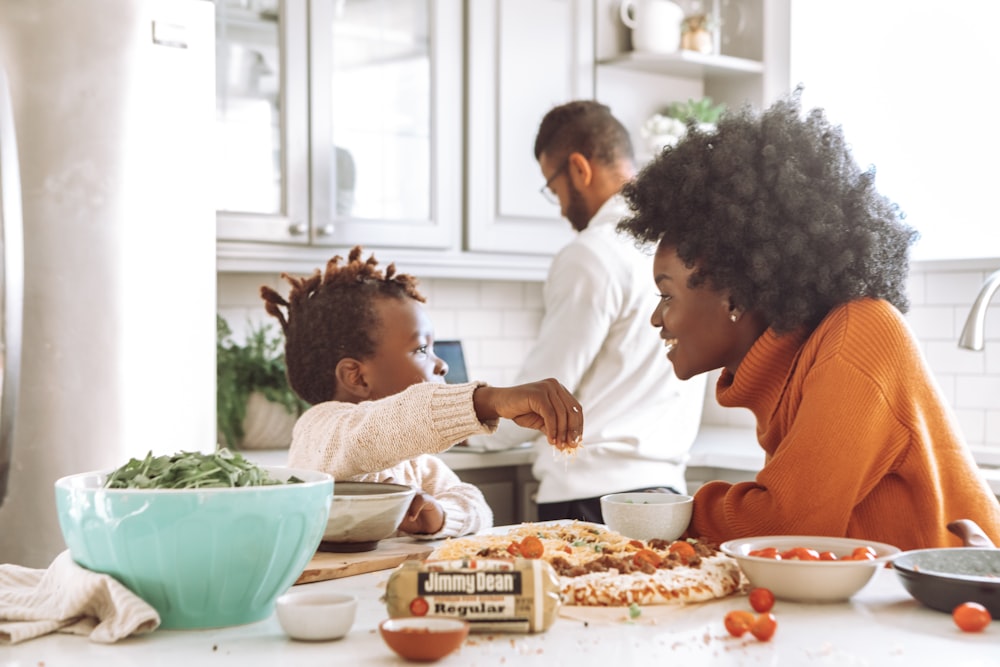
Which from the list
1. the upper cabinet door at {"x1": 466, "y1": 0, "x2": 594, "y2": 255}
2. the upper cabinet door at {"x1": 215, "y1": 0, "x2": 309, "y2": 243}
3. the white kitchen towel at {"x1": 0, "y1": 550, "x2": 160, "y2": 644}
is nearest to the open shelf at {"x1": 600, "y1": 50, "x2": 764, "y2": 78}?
the upper cabinet door at {"x1": 466, "y1": 0, "x2": 594, "y2": 255}

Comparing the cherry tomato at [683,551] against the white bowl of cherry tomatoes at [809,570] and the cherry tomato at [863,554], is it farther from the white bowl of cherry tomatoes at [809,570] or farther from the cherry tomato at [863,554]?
the cherry tomato at [863,554]

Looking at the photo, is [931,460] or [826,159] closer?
[931,460]

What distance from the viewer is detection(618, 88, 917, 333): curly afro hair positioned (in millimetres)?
1684

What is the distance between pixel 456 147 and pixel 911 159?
4.49ft

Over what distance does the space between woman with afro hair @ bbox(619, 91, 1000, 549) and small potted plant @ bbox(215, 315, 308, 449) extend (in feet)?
4.95

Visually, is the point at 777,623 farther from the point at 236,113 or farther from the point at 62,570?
the point at 236,113

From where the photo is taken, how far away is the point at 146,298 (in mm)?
2447

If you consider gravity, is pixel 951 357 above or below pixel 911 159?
below

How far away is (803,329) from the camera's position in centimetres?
173

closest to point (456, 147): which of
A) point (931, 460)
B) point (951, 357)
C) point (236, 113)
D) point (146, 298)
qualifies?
point (236, 113)

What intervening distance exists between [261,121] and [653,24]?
4.30ft

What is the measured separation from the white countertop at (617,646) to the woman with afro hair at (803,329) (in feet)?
1.13

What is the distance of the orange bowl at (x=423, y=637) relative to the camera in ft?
3.26

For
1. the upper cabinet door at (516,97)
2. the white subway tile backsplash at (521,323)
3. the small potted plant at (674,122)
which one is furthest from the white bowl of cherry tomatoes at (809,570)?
the white subway tile backsplash at (521,323)
